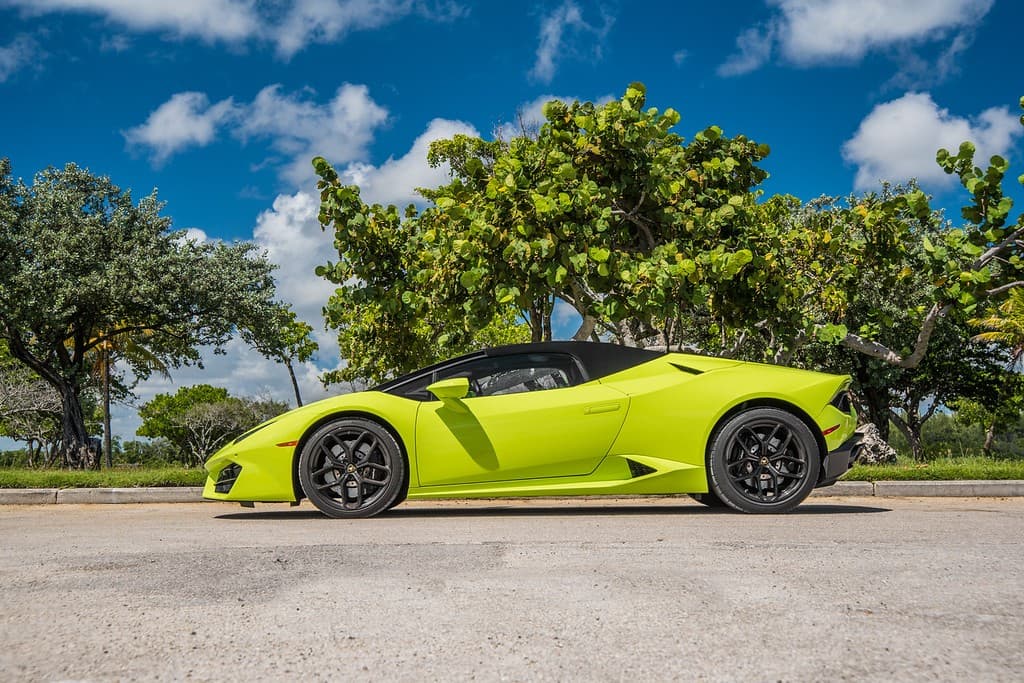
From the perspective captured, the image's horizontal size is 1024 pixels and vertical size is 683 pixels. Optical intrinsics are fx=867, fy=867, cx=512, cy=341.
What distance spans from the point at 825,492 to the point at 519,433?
13.2ft

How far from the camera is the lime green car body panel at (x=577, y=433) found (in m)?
6.35

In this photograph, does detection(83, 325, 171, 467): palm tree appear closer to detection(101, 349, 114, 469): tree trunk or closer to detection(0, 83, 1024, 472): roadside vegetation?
detection(101, 349, 114, 469): tree trunk

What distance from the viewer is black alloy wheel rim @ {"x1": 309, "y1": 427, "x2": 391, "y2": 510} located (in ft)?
21.4

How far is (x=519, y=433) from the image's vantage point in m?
6.38

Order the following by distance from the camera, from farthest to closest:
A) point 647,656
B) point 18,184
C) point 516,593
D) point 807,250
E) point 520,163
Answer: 1. point 18,184
2. point 807,250
3. point 520,163
4. point 516,593
5. point 647,656

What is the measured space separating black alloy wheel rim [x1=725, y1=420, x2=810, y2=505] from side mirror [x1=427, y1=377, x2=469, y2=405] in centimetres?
197

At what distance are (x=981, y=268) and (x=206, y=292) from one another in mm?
16182

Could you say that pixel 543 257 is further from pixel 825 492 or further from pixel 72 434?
pixel 72 434

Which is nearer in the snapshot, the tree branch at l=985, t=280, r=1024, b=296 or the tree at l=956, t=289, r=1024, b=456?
the tree branch at l=985, t=280, r=1024, b=296

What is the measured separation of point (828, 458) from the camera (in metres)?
6.32

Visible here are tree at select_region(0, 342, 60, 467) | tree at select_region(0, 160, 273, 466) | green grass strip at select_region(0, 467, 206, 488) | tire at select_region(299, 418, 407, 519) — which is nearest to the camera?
tire at select_region(299, 418, 407, 519)

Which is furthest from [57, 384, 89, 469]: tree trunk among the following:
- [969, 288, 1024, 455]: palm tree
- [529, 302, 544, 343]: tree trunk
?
[969, 288, 1024, 455]: palm tree

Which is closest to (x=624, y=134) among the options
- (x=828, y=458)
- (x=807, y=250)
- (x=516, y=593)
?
(x=807, y=250)

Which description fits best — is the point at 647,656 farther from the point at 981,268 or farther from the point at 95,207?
the point at 95,207
